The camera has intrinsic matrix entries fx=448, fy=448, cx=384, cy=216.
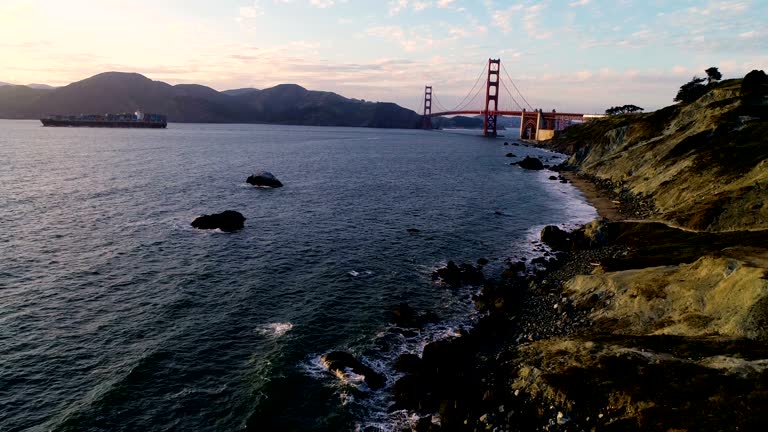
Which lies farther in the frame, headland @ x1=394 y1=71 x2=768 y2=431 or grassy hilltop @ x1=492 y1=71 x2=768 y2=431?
headland @ x1=394 y1=71 x2=768 y2=431

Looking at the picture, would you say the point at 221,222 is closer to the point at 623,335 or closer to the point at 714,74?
the point at 623,335

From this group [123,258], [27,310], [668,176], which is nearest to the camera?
[27,310]

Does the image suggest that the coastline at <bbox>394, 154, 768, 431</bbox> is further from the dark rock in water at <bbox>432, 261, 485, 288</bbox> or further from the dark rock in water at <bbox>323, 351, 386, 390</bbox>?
the dark rock in water at <bbox>432, 261, 485, 288</bbox>

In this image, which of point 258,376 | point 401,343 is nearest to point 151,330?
point 258,376

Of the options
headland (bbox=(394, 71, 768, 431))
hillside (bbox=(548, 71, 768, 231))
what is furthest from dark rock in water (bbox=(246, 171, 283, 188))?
hillside (bbox=(548, 71, 768, 231))


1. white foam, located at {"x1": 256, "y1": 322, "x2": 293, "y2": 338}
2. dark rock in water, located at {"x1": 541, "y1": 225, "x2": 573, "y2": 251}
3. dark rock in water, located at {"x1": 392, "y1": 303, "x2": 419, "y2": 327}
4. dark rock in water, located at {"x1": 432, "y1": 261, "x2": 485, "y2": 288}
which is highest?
dark rock in water, located at {"x1": 541, "y1": 225, "x2": 573, "y2": 251}

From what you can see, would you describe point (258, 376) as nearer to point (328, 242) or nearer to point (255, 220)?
point (328, 242)

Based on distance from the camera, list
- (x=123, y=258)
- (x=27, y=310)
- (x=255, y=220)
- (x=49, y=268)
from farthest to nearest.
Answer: (x=255, y=220), (x=123, y=258), (x=49, y=268), (x=27, y=310)
